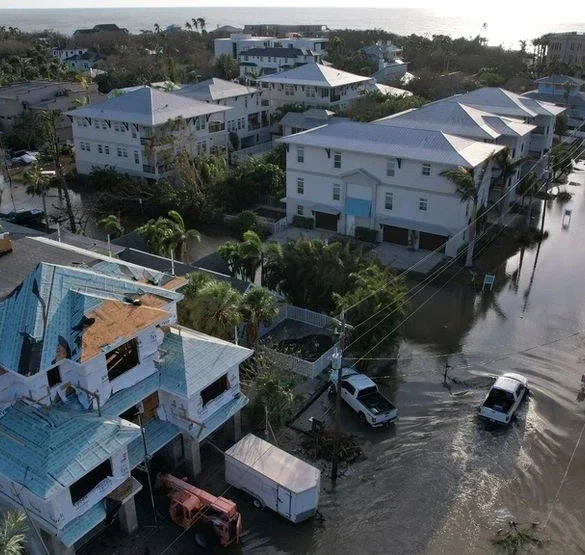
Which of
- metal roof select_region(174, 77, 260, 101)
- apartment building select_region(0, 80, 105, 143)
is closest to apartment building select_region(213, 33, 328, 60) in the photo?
apartment building select_region(0, 80, 105, 143)

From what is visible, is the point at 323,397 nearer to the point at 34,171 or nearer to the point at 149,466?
the point at 149,466

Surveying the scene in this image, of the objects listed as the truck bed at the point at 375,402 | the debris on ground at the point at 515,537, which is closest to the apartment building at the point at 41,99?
the truck bed at the point at 375,402

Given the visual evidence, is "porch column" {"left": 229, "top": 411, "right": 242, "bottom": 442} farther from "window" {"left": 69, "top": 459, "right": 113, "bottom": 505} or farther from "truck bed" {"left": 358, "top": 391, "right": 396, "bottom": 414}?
"window" {"left": 69, "top": 459, "right": 113, "bottom": 505}

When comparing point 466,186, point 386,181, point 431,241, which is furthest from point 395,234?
point 466,186

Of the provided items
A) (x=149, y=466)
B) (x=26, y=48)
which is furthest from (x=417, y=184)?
(x=26, y=48)

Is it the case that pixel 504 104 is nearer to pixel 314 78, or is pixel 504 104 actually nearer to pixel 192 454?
pixel 314 78

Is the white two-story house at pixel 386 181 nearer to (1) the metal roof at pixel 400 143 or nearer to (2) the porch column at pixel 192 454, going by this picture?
(1) the metal roof at pixel 400 143
